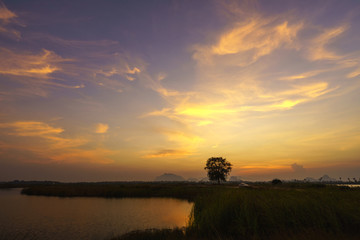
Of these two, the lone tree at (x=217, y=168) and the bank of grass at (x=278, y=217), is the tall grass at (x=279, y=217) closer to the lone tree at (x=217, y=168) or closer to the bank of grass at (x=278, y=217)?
the bank of grass at (x=278, y=217)

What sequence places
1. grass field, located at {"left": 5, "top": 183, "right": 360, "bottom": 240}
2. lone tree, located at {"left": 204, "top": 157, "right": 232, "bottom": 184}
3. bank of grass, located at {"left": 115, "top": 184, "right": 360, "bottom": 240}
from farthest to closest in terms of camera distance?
lone tree, located at {"left": 204, "top": 157, "right": 232, "bottom": 184}
bank of grass, located at {"left": 115, "top": 184, "right": 360, "bottom": 240}
grass field, located at {"left": 5, "top": 183, "right": 360, "bottom": 240}

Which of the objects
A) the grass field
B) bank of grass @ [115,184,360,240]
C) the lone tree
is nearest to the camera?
the grass field

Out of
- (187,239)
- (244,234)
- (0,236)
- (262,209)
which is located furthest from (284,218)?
(0,236)

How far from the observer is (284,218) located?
35.5ft

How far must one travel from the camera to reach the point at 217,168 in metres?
95.7

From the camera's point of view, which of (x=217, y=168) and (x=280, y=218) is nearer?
(x=280, y=218)

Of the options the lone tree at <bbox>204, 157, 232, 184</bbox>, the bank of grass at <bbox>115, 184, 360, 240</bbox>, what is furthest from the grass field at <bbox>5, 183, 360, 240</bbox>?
the lone tree at <bbox>204, 157, 232, 184</bbox>

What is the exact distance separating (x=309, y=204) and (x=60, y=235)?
19928mm

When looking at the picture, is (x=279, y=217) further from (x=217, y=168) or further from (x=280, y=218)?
(x=217, y=168)

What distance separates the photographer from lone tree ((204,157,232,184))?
94.8m

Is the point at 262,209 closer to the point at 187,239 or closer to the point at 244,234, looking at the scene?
the point at 244,234

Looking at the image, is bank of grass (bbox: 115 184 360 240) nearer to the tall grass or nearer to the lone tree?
the tall grass

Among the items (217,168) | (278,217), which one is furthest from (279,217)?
(217,168)

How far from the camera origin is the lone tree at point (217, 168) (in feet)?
311
